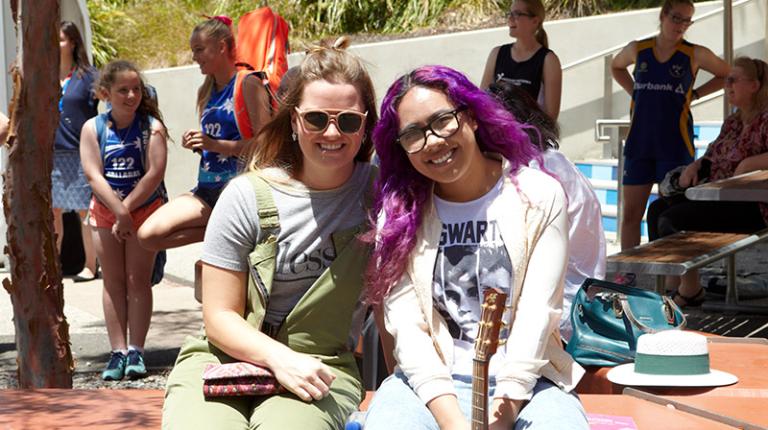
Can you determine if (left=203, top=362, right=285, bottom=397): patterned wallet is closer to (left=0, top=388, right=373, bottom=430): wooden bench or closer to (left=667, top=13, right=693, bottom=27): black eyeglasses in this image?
(left=0, top=388, right=373, bottom=430): wooden bench

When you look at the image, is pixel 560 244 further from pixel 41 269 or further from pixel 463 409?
pixel 41 269

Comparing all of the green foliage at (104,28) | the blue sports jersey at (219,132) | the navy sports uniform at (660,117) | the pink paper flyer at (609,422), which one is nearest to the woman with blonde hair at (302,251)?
the pink paper flyer at (609,422)

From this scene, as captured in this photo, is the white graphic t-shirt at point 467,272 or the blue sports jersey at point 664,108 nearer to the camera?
the white graphic t-shirt at point 467,272

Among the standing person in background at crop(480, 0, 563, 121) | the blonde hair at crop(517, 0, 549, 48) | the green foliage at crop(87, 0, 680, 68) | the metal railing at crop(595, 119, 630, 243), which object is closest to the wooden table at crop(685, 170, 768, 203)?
the standing person in background at crop(480, 0, 563, 121)

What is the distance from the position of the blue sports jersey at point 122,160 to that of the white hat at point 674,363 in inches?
143

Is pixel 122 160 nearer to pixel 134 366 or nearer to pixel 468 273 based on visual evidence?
pixel 134 366

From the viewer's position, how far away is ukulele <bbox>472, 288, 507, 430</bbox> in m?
2.90

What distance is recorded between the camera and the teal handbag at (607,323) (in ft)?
13.0

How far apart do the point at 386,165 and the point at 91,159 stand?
3514 millimetres

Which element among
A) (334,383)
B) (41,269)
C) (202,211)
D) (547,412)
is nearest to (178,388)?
(334,383)

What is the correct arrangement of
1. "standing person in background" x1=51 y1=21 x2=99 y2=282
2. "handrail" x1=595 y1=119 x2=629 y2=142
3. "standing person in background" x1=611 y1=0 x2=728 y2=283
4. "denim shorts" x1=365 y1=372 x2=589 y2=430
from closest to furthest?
"denim shorts" x1=365 y1=372 x2=589 y2=430
"standing person in background" x1=611 y1=0 x2=728 y2=283
"standing person in background" x1=51 y1=21 x2=99 y2=282
"handrail" x1=595 y1=119 x2=629 y2=142

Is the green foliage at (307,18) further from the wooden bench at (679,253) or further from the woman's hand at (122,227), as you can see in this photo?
the woman's hand at (122,227)

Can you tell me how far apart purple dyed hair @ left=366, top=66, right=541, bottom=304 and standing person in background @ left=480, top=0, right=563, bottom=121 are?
400cm

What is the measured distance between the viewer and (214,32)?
6340mm
